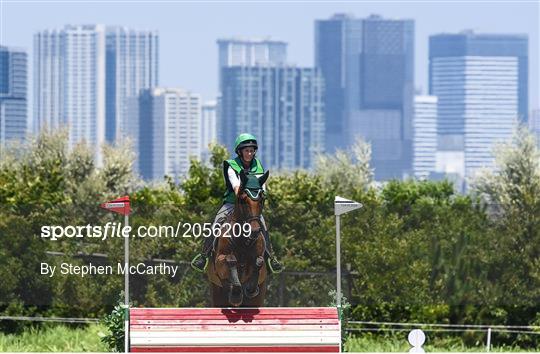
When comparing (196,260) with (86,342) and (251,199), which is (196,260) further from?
(86,342)

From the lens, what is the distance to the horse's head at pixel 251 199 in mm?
21375

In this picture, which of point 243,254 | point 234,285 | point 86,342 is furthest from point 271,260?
point 86,342

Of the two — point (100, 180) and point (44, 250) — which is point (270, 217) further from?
point (100, 180)

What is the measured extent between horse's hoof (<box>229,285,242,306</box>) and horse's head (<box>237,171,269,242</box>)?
2.75ft

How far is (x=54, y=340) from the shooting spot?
86.4 feet

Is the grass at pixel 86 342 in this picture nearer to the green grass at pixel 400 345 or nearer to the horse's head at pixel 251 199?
the green grass at pixel 400 345

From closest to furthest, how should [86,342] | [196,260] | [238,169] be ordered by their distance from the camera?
[238,169], [196,260], [86,342]

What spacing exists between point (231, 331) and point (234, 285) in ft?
2.73

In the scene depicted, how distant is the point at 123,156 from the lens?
44.9 metres

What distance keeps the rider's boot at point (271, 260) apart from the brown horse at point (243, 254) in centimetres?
9

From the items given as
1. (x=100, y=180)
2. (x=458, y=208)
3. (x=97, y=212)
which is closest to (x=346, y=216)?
(x=458, y=208)

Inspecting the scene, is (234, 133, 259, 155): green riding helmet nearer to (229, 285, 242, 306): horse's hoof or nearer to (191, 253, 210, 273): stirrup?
(191, 253, 210, 273): stirrup

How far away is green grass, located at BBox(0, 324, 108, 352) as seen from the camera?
25422 millimetres

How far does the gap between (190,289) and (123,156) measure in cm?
2175
